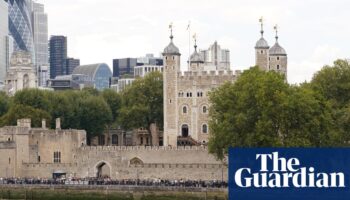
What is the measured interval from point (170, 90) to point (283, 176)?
7919 centimetres

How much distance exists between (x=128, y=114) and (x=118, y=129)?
14.1 metres

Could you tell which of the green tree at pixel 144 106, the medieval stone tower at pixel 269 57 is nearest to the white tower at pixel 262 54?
the medieval stone tower at pixel 269 57

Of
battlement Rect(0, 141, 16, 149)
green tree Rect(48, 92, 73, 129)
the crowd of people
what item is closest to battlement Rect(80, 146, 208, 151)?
battlement Rect(0, 141, 16, 149)

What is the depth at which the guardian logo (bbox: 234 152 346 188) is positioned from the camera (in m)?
35.0

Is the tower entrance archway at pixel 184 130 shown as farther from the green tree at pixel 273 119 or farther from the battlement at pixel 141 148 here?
the green tree at pixel 273 119

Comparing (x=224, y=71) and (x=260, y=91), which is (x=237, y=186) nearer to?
(x=260, y=91)

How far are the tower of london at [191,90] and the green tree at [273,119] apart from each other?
28.0m

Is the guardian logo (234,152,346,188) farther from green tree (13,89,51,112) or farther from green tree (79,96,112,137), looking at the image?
green tree (79,96,112,137)

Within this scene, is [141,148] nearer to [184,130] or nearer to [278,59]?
[184,130]

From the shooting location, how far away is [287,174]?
35.0m

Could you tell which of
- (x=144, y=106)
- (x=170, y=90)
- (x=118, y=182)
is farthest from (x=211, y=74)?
(x=118, y=182)

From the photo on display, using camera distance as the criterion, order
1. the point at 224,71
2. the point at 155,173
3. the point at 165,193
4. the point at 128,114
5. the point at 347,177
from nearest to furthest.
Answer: the point at 347,177 → the point at 165,193 → the point at 155,173 → the point at 224,71 → the point at 128,114

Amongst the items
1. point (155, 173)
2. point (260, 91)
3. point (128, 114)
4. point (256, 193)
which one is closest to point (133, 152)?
point (155, 173)

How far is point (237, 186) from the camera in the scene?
35.2m
